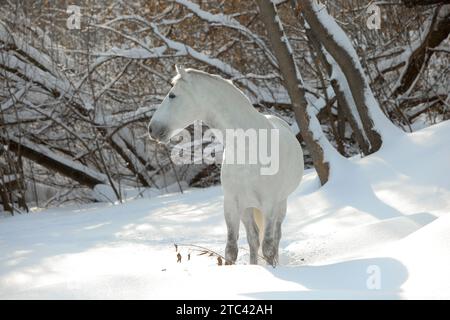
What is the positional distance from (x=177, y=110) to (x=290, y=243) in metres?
1.81

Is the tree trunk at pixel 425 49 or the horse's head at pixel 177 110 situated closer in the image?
the horse's head at pixel 177 110

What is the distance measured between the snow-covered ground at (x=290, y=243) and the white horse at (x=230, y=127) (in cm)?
37

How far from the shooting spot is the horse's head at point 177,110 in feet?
13.1

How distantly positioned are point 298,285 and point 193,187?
8027 mm

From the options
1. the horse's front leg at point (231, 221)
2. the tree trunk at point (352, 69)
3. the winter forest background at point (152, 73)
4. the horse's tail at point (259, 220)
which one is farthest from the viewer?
the winter forest background at point (152, 73)

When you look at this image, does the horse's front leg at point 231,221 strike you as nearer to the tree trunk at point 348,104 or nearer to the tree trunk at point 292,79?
the tree trunk at point 292,79

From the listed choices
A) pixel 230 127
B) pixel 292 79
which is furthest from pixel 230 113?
pixel 292 79

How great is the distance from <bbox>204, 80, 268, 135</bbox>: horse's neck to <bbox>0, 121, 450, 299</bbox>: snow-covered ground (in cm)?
85

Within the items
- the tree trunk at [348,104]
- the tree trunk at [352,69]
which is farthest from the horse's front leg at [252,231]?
the tree trunk at [348,104]

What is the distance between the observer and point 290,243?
17.5 feet

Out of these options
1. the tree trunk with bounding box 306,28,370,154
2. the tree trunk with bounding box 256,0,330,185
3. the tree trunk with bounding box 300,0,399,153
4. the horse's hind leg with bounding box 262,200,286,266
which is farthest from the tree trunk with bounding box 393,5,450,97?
the horse's hind leg with bounding box 262,200,286,266

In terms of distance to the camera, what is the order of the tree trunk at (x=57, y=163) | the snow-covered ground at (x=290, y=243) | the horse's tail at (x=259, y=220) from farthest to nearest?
the tree trunk at (x=57, y=163), the horse's tail at (x=259, y=220), the snow-covered ground at (x=290, y=243)
